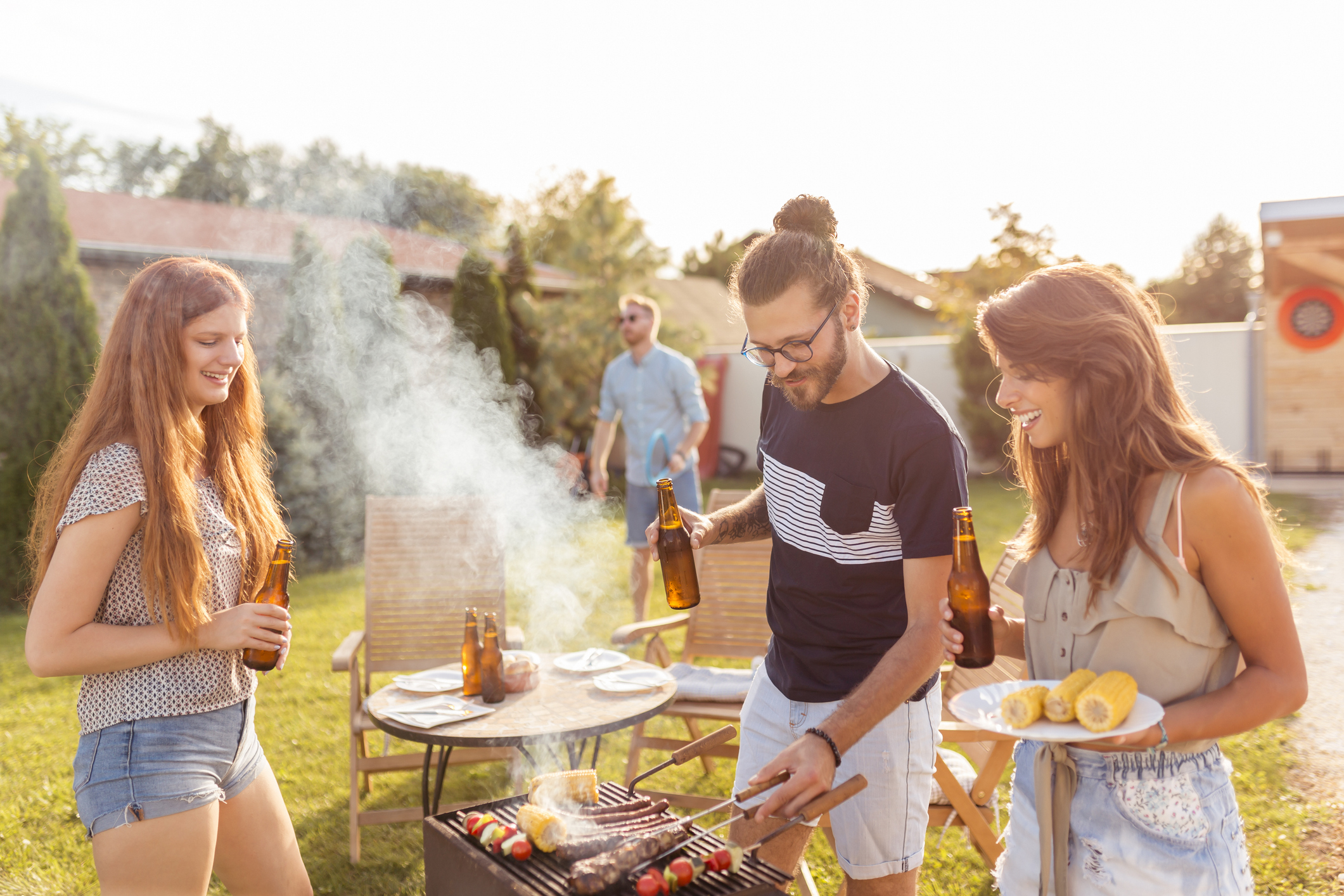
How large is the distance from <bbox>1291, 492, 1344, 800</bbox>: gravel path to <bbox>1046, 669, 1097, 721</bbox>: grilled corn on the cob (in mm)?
1210

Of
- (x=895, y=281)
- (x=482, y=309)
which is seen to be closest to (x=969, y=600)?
(x=482, y=309)

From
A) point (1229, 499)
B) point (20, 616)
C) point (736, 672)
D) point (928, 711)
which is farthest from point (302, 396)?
point (1229, 499)

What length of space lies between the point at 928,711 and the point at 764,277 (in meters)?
1.23

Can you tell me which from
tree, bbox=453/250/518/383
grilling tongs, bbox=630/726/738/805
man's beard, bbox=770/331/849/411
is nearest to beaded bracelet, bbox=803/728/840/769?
grilling tongs, bbox=630/726/738/805

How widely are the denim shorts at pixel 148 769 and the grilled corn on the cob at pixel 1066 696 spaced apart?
1.95 metres

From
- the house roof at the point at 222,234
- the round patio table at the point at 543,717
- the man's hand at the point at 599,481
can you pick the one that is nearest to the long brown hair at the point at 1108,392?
the round patio table at the point at 543,717

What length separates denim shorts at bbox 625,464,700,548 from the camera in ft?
21.9

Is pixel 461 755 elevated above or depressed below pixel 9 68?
below

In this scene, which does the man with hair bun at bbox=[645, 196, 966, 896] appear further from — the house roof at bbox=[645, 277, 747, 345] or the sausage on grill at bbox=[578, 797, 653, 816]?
the house roof at bbox=[645, 277, 747, 345]

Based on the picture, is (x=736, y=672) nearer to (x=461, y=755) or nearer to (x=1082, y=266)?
(x=461, y=755)

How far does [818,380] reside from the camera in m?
2.29

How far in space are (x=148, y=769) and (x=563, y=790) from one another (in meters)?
0.99

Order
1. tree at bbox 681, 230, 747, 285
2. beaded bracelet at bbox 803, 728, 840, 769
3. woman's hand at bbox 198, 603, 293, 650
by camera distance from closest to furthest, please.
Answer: beaded bracelet at bbox 803, 728, 840, 769
woman's hand at bbox 198, 603, 293, 650
tree at bbox 681, 230, 747, 285

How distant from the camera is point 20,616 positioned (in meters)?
8.54
